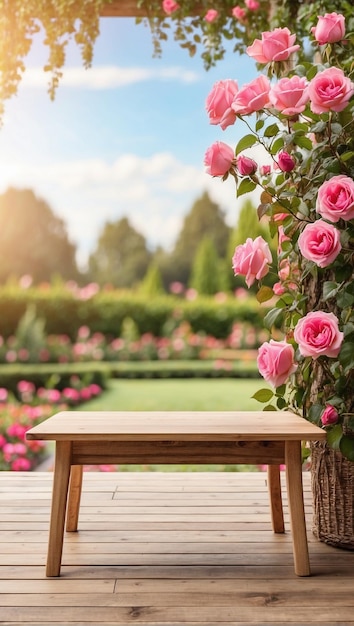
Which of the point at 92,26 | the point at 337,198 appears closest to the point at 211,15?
the point at 92,26

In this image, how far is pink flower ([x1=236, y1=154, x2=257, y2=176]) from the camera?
2221 millimetres

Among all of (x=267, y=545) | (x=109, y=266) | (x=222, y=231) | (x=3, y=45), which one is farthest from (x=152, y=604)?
(x=109, y=266)

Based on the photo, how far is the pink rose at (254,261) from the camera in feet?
7.50

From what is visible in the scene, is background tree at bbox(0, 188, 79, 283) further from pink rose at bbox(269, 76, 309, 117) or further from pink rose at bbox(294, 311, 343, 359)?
pink rose at bbox(294, 311, 343, 359)

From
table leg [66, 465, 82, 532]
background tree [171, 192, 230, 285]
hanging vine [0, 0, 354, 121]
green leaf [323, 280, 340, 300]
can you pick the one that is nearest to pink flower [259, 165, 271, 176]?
green leaf [323, 280, 340, 300]

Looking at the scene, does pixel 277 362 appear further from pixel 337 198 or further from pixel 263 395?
pixel 337 198

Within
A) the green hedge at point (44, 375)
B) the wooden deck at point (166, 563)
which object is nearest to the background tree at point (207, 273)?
the green hedge at point (44, 375)

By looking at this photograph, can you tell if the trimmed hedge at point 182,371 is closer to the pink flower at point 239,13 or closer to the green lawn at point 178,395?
the green lawn at point 178,395

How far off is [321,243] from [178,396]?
15.8ft

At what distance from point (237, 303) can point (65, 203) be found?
26.8 feet

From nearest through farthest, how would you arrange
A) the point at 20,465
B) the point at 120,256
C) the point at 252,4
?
the point at 252,4, the point at 20,465, the point at 120,256

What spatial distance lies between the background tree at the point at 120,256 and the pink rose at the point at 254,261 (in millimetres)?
14248

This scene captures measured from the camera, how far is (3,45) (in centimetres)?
384

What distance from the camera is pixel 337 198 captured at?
6.82 ft
